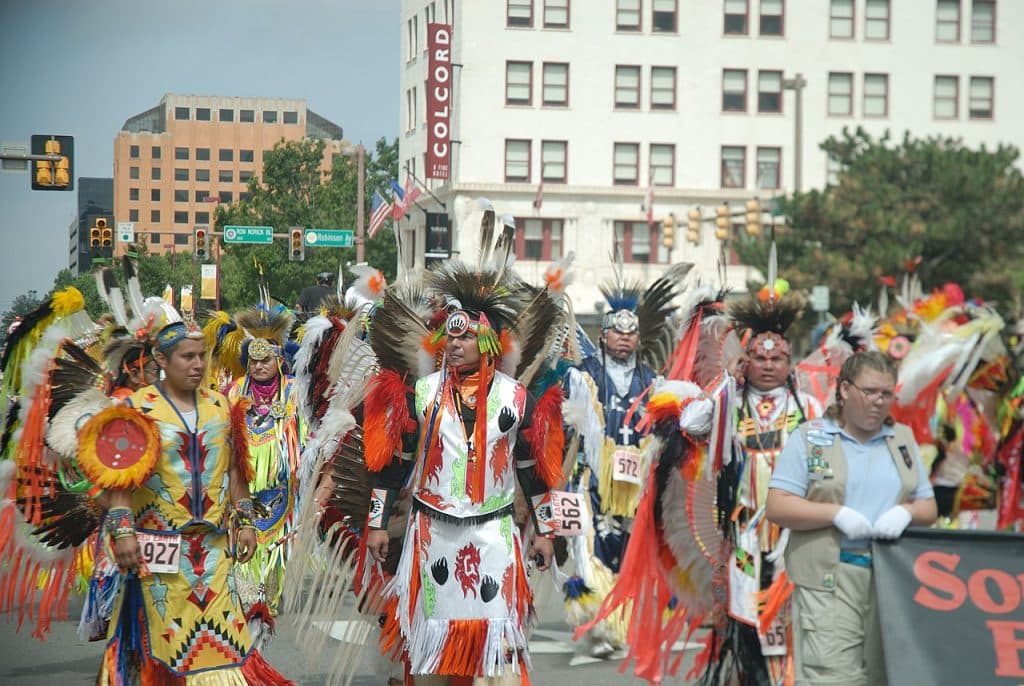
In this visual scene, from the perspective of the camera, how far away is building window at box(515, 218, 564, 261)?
177 feet

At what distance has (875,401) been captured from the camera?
5.66m

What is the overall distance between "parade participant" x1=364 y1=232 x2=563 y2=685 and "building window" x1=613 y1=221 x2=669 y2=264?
4796cm

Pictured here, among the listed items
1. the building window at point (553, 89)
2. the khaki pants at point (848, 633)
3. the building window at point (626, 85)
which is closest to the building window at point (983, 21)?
the building window at point (626, 85)

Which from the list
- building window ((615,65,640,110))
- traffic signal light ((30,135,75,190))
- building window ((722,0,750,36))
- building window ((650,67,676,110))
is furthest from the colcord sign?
building window ((722,0,750,36))

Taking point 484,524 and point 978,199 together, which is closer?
point 484,524

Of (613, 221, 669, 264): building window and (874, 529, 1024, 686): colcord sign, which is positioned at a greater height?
(613, 221, 669, 264): building window

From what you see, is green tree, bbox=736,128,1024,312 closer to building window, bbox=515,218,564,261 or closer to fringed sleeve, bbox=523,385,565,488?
building window, bbox=515,218,564,261

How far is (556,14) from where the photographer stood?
180ft

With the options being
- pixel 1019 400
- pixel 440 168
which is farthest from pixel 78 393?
pixel 440 168

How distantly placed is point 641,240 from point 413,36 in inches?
462

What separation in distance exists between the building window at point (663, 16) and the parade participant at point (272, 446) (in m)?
46.7

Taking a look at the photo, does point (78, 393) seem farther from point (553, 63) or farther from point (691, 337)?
point (553, 63)

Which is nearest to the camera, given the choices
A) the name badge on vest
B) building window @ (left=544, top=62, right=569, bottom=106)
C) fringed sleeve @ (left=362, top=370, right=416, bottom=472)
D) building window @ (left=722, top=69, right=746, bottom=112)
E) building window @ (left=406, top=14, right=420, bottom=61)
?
the name badge on vest

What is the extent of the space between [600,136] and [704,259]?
569cm
